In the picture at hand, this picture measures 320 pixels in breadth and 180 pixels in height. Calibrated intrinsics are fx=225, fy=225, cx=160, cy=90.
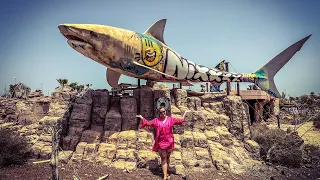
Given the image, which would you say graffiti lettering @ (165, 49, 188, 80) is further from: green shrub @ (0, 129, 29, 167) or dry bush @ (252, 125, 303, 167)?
green shrub @ (0, 129, 29, 167)

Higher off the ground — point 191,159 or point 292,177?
point 191,159

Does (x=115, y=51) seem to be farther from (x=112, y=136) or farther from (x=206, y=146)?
(x=206, y=146)

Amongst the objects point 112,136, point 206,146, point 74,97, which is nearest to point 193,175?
point 206,146

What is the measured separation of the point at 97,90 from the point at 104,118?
3.02 ft

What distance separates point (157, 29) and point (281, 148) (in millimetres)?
5837

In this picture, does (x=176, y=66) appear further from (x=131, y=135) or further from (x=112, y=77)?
(x=131, y=135)

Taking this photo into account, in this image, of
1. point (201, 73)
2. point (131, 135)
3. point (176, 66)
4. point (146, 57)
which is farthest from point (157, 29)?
point (131, 135)

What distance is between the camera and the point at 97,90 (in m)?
7.01

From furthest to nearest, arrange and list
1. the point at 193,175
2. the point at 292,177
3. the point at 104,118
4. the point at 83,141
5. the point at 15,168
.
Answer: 1. the point at 104,118
2. the point at 83,141
3. the point at 292,177
4. the point at 193,175
5. the point at 15,168

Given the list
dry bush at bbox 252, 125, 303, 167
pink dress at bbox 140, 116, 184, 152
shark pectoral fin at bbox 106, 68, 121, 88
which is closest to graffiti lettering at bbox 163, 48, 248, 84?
shark pectoral fin at bbox 106, 68, 121, 88

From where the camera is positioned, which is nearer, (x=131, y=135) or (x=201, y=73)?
(x=131, y=135)

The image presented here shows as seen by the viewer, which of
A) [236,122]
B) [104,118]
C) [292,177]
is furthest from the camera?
[236,122]

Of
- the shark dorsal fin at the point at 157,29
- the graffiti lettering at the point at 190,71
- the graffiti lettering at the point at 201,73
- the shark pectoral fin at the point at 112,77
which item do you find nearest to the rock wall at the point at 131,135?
the graffiti lettering at the point at 190,71

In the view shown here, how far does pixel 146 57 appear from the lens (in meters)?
6.57
